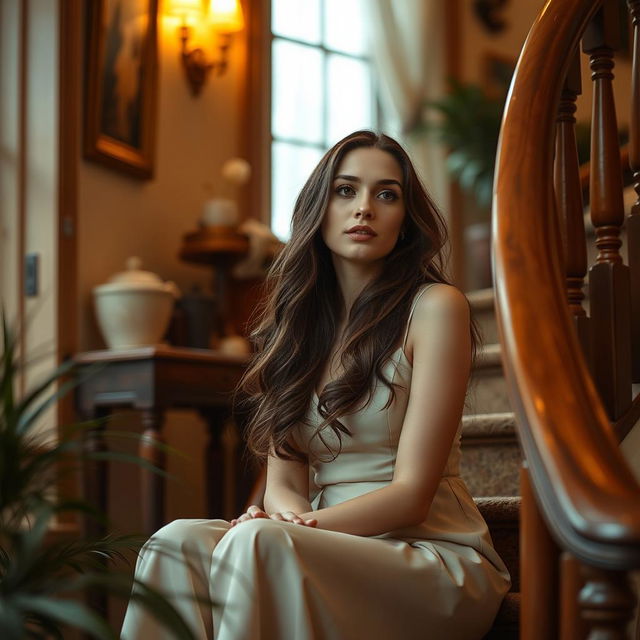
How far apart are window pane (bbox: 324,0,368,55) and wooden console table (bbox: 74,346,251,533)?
2.43m

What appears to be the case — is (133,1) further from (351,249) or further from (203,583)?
(203,583)

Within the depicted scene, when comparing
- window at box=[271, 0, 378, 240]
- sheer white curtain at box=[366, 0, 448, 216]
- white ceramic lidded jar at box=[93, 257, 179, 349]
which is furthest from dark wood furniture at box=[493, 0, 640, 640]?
sheer white curtain at box=[366, 0, 448, 216]

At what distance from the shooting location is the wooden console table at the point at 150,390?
11.5 feet

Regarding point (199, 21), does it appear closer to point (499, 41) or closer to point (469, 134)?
point (469, 134)

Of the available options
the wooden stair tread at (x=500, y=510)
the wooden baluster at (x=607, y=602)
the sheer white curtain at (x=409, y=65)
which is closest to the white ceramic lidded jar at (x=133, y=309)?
the wooden stair tread at (x=500, y=510)

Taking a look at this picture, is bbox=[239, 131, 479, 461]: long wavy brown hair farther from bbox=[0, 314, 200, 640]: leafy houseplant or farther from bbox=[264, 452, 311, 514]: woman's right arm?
bbox=[0, 314, 200, 640]: leafy houseplant

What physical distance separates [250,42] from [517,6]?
2239 millimetres

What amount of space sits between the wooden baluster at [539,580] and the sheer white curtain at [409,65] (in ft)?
14.8

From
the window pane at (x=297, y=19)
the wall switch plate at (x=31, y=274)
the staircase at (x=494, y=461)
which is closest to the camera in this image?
the staircase at (x=494, y=461)

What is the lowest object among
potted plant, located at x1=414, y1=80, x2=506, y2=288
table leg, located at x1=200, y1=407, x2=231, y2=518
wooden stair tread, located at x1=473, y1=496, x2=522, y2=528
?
table leg, located at x1=200, y1=407, x2=231, y2=518

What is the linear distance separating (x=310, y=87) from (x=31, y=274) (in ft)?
6.85

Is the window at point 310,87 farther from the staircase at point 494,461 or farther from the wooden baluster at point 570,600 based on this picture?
the wooden baluster at point 570,600

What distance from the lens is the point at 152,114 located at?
4.37 meters

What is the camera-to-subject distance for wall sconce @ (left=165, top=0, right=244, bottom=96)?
4.51m
